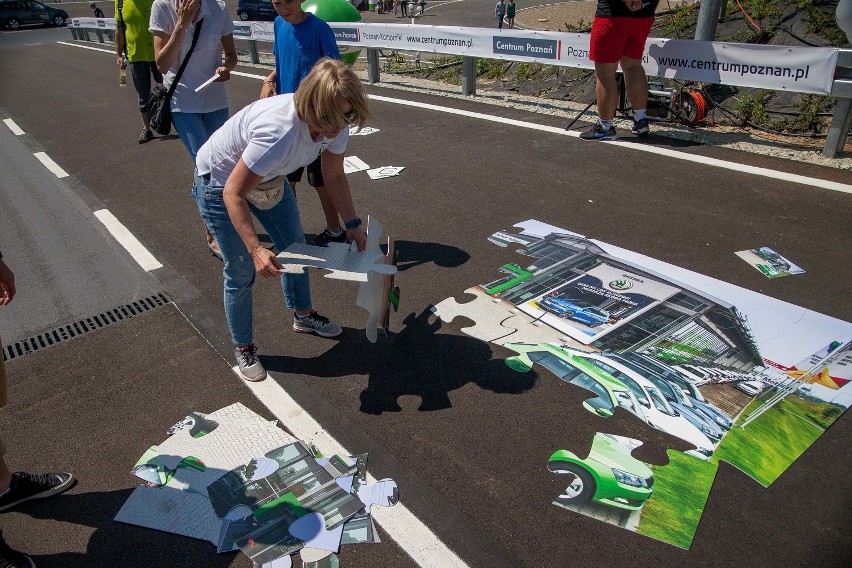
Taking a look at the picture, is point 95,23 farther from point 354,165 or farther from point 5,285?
point 5,285

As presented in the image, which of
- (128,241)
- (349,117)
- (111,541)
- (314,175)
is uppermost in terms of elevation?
(349,117)

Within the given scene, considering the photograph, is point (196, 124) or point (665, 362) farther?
point (196, 124)

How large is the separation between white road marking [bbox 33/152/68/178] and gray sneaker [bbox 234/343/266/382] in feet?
17.0

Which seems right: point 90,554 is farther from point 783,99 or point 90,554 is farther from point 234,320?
point 783,99

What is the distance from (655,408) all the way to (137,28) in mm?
6800

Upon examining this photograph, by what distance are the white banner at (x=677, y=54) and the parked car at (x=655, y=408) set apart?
4246 mm

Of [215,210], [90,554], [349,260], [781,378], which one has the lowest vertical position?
[90,554]

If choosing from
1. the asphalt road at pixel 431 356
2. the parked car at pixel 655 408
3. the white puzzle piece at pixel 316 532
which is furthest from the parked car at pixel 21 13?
the white puzzle piece at pixel 316 532

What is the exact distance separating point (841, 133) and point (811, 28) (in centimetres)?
363

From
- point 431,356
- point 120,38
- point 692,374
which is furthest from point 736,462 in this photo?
point 120,38

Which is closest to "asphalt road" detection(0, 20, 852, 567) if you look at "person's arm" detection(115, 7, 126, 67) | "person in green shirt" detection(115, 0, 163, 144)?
"person in green shirt" detection(115, 0, 163, 144)

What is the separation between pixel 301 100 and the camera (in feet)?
8.65

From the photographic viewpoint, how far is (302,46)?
4195 mm

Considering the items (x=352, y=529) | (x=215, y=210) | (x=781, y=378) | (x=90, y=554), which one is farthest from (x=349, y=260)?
(x=781, y=378)
